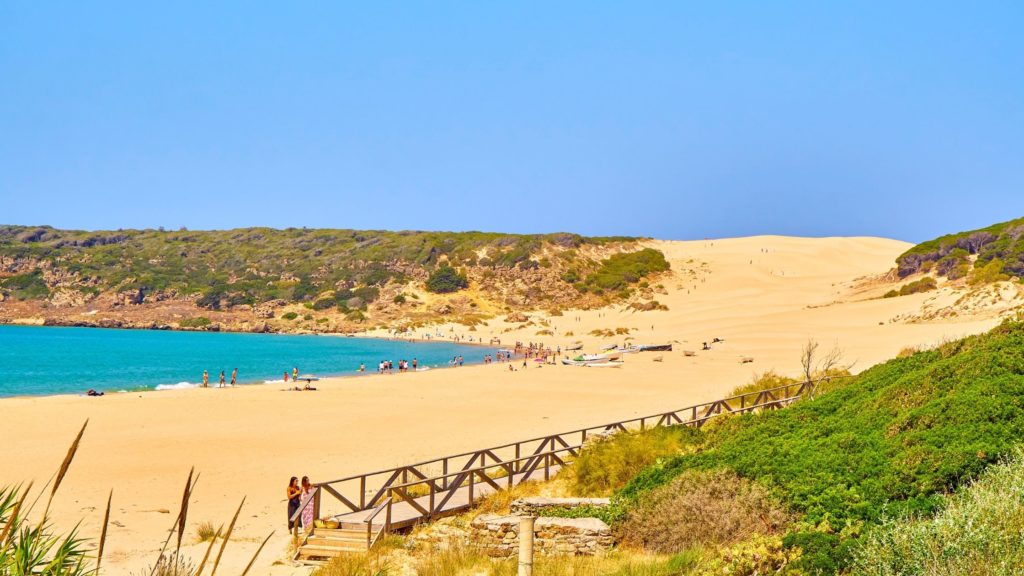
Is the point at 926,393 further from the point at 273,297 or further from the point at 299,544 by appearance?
the point at 273,297

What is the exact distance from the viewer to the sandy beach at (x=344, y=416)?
16891 millimetres

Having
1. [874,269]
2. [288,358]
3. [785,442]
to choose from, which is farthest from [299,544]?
[874,269]

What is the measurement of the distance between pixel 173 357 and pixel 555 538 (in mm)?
57006

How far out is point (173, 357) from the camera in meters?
60.4

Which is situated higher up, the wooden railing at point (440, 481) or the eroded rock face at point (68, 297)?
the eroded rock face at point (68, 297)

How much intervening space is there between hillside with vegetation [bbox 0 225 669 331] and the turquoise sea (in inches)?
441

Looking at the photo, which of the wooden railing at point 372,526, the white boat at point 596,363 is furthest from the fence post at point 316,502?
the white boat at point 596,363

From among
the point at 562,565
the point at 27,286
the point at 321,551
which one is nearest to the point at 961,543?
the point at 562,565

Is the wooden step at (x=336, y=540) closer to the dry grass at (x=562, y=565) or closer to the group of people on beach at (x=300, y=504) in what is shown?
the group of people on beach at (x=300, y=504)

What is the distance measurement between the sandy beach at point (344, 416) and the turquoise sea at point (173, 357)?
684 cm

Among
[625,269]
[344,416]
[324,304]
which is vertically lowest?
[344,416]

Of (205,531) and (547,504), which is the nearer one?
(547,504)

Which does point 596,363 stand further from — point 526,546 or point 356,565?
point 526,546

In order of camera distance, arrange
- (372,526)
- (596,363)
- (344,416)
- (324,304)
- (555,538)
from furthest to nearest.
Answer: (324,304)
(596,363)
(344,416)
(372,526)
(555,538)
